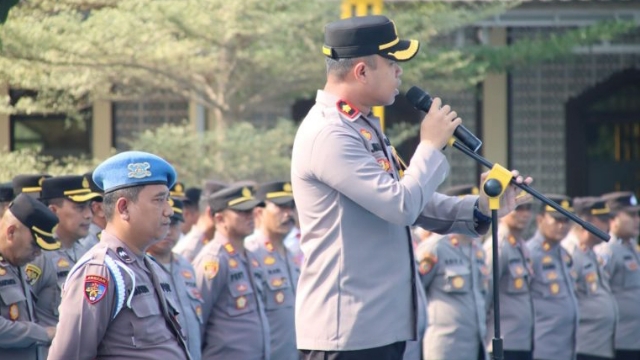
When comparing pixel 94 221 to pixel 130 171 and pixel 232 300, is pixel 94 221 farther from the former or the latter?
pixel 130 171

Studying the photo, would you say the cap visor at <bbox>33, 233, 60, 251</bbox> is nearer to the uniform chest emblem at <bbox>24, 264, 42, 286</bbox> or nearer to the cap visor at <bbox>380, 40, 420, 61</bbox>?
the uniform chest emblem at <bbox>24, 264, 42, 286</bbox>

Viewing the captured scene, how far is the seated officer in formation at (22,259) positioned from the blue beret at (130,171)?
2.03 m

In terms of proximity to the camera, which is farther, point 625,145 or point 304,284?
point 625,145

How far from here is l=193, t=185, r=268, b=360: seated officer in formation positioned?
7840mm

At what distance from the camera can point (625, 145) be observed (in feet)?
54.6

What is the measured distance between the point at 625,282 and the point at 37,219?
7.16 meters

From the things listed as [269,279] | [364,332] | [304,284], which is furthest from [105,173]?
[269,279]

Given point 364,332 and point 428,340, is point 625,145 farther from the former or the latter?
point 364,332

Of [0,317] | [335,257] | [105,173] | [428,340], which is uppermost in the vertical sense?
[105,173]

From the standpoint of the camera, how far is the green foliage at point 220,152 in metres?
12.1

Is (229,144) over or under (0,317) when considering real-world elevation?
over

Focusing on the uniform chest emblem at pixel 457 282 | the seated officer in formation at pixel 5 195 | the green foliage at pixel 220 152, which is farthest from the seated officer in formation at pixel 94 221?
the green foliage at pixel 220 152

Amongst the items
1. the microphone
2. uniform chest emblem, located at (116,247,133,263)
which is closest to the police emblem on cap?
uniform chest emblem, located at (116,247,133,263)

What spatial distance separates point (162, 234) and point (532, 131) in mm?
12789
